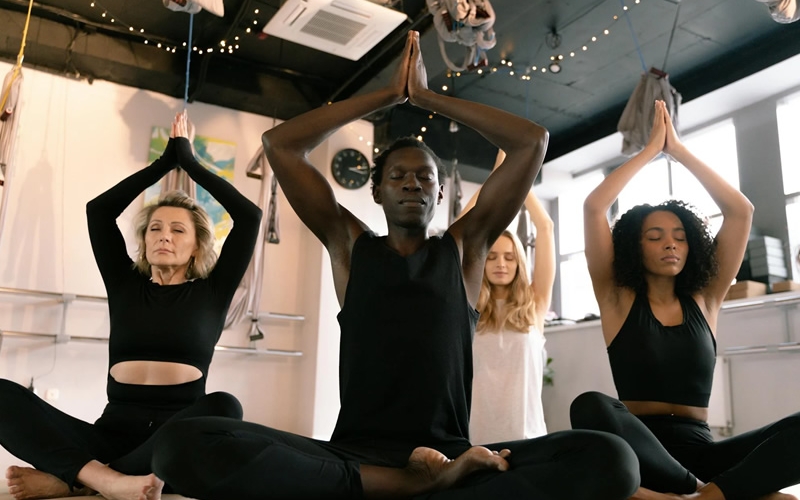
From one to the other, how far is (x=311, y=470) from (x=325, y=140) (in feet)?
10.8

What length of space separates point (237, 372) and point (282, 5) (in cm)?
221

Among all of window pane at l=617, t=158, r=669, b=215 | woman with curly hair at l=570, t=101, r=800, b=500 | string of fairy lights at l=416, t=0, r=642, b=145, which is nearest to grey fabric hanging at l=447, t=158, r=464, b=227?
string of fairy lights at l=416, t=0, r=642, b=145

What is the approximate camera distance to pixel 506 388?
86.4 inches

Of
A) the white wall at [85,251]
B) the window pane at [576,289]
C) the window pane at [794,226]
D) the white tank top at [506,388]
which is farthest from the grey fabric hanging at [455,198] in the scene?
the white tank top at [506,388]

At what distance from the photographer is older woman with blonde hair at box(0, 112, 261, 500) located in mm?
1566

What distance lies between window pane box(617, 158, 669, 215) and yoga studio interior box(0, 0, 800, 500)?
2 cm

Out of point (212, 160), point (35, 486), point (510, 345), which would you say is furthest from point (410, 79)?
point (212, 160)

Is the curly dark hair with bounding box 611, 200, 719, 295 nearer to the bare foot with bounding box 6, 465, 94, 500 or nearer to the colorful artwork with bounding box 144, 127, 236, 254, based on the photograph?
the bare foot with bounding box 6, 465, 94, 500

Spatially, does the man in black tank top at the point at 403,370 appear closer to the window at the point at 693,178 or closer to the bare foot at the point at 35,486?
the bare foot at the point at 35,486

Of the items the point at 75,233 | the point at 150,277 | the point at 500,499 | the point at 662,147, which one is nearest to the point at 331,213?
the point at 500,499

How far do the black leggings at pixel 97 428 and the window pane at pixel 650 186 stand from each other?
12.6 ft

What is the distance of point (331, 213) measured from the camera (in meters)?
1.44

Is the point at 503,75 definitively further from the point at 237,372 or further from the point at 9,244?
the point at 9,244

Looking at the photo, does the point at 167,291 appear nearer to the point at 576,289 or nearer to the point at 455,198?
the point at 455,198
